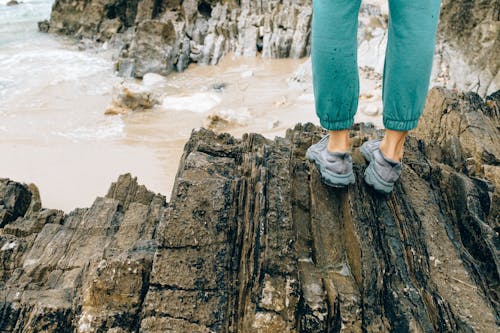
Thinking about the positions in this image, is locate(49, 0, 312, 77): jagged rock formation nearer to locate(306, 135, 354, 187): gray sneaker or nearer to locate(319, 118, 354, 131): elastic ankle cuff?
locate(306, 135, 354, 187): gray sneaker

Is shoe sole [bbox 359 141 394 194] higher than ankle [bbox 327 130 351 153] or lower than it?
lower

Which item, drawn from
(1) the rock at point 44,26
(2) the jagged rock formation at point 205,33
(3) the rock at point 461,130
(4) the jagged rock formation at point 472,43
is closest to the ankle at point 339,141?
(3) the rock at point 461,130

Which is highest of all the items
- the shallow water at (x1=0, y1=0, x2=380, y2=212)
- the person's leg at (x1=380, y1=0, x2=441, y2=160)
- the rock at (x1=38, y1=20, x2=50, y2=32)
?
the person's leg at (x1=380, y1=0, x2=441, y2=160)

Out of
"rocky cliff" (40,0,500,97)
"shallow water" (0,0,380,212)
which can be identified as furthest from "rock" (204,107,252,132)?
"rocky cliff" (40,0,500,97)

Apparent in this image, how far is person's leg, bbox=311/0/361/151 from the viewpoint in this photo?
7.22 ft

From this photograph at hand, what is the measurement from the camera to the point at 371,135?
12.6 ft

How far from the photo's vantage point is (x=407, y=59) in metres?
2.28

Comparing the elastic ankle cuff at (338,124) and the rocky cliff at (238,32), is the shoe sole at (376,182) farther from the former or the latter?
the rocky cliff at (238,32)

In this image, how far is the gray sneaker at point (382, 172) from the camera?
2.68m

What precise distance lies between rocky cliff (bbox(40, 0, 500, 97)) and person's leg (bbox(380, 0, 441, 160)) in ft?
16.7

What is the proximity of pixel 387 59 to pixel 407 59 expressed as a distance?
0.48ft

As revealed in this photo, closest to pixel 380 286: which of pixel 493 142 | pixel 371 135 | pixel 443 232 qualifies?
pixel 443 232

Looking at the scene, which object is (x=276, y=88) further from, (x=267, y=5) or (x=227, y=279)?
(x=227, y=279)

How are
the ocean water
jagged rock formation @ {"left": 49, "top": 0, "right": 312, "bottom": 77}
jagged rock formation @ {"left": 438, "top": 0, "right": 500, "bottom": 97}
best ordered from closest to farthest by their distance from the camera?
the ocean water → jagged rock formation @ {"left": 438, "top": 0, "right": 500, "bottom": 97} → jagged rock formation @ {"left": 49, "top": 0, "right": 312, "bottom": 77}
